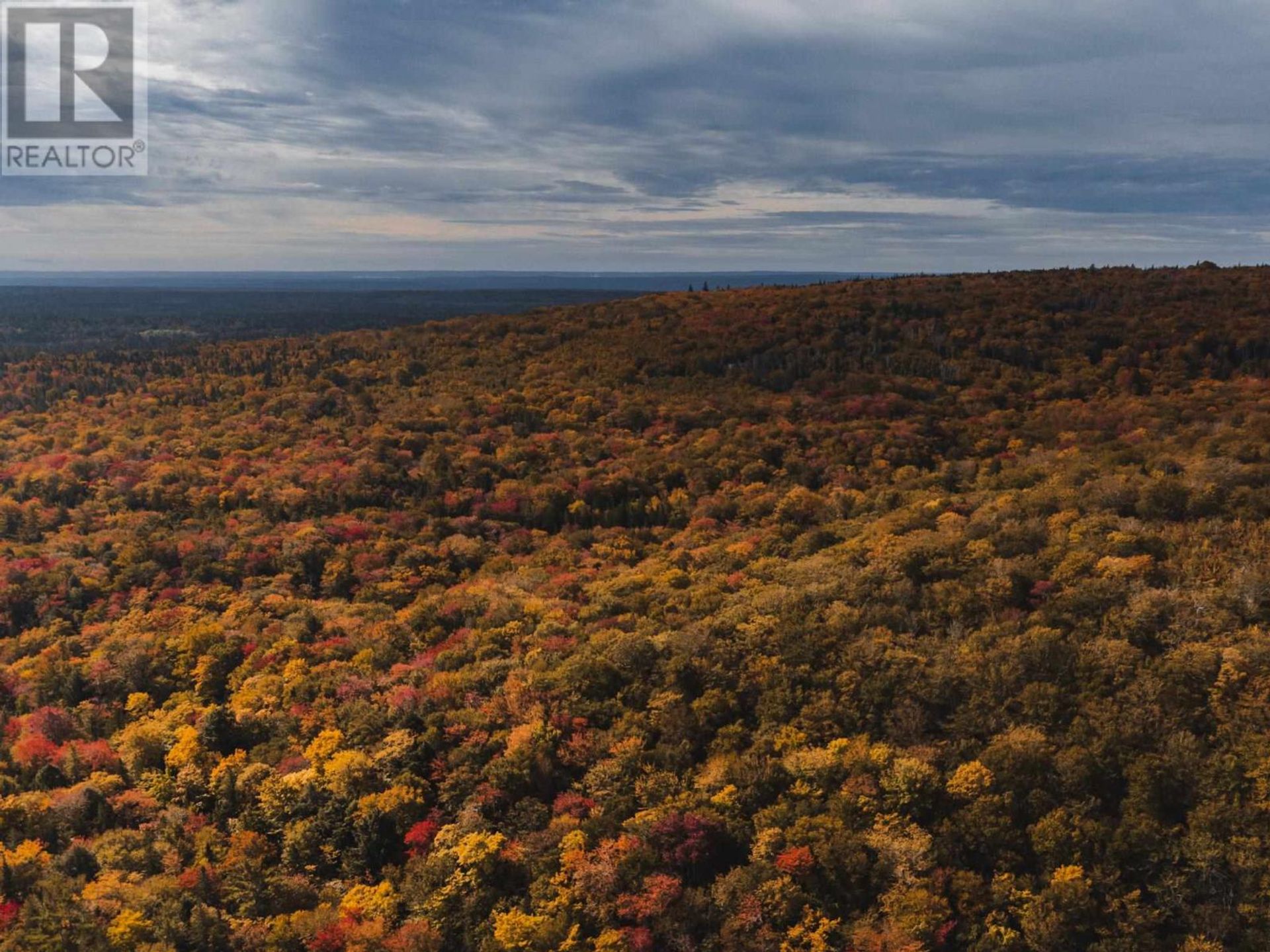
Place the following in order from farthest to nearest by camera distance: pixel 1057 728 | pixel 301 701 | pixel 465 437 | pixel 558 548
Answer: pixel 465 437
pixel 558 548
pixel 301 701
pixel 1057 728

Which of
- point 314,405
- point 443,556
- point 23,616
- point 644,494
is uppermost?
point 314,405

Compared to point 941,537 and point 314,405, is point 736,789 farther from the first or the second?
point 314,405

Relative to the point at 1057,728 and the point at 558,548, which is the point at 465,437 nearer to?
the point at 558,548

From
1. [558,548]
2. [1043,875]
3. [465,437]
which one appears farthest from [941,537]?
[465,437]

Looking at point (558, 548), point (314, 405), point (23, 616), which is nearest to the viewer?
point (23, 616)

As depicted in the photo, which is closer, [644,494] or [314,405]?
[644,494]

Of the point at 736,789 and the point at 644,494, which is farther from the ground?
the point at 644,494
